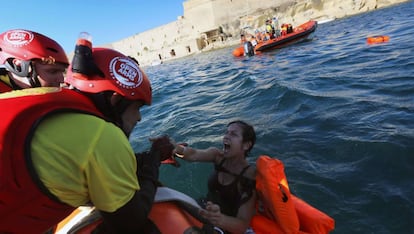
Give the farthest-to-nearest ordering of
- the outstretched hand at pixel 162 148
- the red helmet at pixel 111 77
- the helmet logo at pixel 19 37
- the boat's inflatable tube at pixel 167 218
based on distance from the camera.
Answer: the helmet logo at pixel 19 37 < the outstretched hand at pixel 162 148 < the boat's inflatable tube at pixel 167 218 < the red helmet at pixel 111 77

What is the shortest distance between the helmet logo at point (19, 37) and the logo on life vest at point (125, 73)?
6.84 feet

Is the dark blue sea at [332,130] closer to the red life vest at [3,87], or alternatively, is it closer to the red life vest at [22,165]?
the red life vest at [3,87]

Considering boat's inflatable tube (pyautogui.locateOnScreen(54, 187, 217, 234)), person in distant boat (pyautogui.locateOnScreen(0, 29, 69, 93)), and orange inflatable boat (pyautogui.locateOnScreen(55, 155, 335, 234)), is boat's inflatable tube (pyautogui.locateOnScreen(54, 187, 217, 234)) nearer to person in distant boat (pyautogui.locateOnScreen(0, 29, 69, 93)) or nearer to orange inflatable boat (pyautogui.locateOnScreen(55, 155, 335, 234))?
orange inflatable boat (pyautogui.locateOnScreen(55, 155, 335, 234))

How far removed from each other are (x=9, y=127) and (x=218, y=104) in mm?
7789

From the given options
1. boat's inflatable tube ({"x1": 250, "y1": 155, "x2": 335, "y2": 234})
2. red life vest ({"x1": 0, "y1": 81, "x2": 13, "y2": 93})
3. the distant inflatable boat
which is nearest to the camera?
boat's inflatable tube ({"x1": 250, "y1": 155, "x2": 335, "y2": 234})

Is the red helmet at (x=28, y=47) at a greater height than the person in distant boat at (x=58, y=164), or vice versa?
the red helmet at (x=28, y=47)

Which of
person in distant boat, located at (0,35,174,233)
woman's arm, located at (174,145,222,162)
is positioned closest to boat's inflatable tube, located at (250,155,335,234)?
woman's arm, located at (174,145,222,162)

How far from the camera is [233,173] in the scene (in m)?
3.19

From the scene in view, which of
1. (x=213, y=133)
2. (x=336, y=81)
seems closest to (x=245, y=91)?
(x=336, y=81)

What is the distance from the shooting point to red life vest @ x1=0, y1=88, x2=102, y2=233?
0.99 m

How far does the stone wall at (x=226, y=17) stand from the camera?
3922cm

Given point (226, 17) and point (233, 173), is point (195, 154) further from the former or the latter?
point (226, 17)

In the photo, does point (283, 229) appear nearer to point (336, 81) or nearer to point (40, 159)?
Answer: point (40, 159)

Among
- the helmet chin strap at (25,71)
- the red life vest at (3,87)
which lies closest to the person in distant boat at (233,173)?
the helmet chin strap at (25,71)
